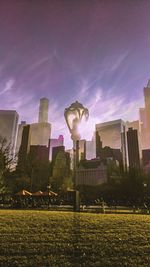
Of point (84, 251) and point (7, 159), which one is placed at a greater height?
point (7, 159)

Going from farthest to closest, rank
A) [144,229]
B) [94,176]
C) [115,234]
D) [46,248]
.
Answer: [94,176], [144,229], [115,234], [46,248]

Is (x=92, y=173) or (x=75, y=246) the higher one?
Result: (x=92, y=173)

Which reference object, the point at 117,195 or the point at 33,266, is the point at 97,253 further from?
the point at 117,195

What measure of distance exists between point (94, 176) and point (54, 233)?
160m

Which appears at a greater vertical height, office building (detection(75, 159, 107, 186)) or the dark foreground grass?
office building (detection(75, 159, 107, 186))

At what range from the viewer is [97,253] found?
754 centimetres

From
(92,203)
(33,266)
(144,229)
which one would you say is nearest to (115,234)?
(144,229)

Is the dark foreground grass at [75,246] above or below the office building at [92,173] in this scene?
below

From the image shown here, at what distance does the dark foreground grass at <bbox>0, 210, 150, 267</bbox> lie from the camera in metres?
6.86

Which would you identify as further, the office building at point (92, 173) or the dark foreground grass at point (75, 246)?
the office building at point (92, 173)

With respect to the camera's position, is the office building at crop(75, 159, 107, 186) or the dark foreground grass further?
the office building at crop(75, 159, 107, 186)

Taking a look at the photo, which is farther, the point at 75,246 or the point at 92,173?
the point at 92,173

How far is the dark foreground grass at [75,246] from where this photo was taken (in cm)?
686

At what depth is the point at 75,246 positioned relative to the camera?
830 centimetres
